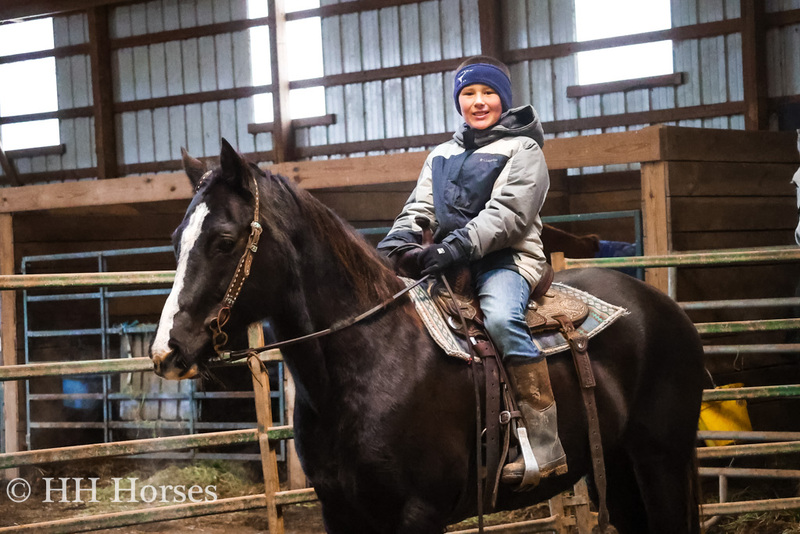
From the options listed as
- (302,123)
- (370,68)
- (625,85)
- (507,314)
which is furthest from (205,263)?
(302,123)

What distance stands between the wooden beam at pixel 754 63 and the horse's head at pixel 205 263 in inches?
300

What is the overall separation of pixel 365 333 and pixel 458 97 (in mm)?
938

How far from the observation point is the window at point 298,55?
11398 mm

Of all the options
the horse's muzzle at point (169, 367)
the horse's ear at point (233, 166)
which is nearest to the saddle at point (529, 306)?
the horse's ear at point (233, 166)

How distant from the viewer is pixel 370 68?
1105 centimetres

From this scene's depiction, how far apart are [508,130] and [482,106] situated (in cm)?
13

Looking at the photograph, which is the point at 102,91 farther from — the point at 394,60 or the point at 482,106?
the point at 482,106

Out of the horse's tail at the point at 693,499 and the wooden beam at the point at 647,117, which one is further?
the wooden beam at the point at 647,117

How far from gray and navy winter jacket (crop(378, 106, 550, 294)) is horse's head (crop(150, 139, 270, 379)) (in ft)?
2.08

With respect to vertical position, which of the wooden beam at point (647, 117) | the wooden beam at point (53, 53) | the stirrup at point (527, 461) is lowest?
the stirrup at point (527, 461)

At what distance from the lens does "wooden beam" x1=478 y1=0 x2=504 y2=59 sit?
10.0 meters

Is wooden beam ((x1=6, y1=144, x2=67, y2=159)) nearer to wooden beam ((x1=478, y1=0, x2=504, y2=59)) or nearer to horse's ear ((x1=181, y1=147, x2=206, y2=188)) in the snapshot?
wooden beam ((x1=478, y1=0, x2=504, y2=59))

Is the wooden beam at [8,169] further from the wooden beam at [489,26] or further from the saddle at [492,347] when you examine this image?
the saddle at [492,347]

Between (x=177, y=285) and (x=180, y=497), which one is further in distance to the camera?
(x=180, y=497)
